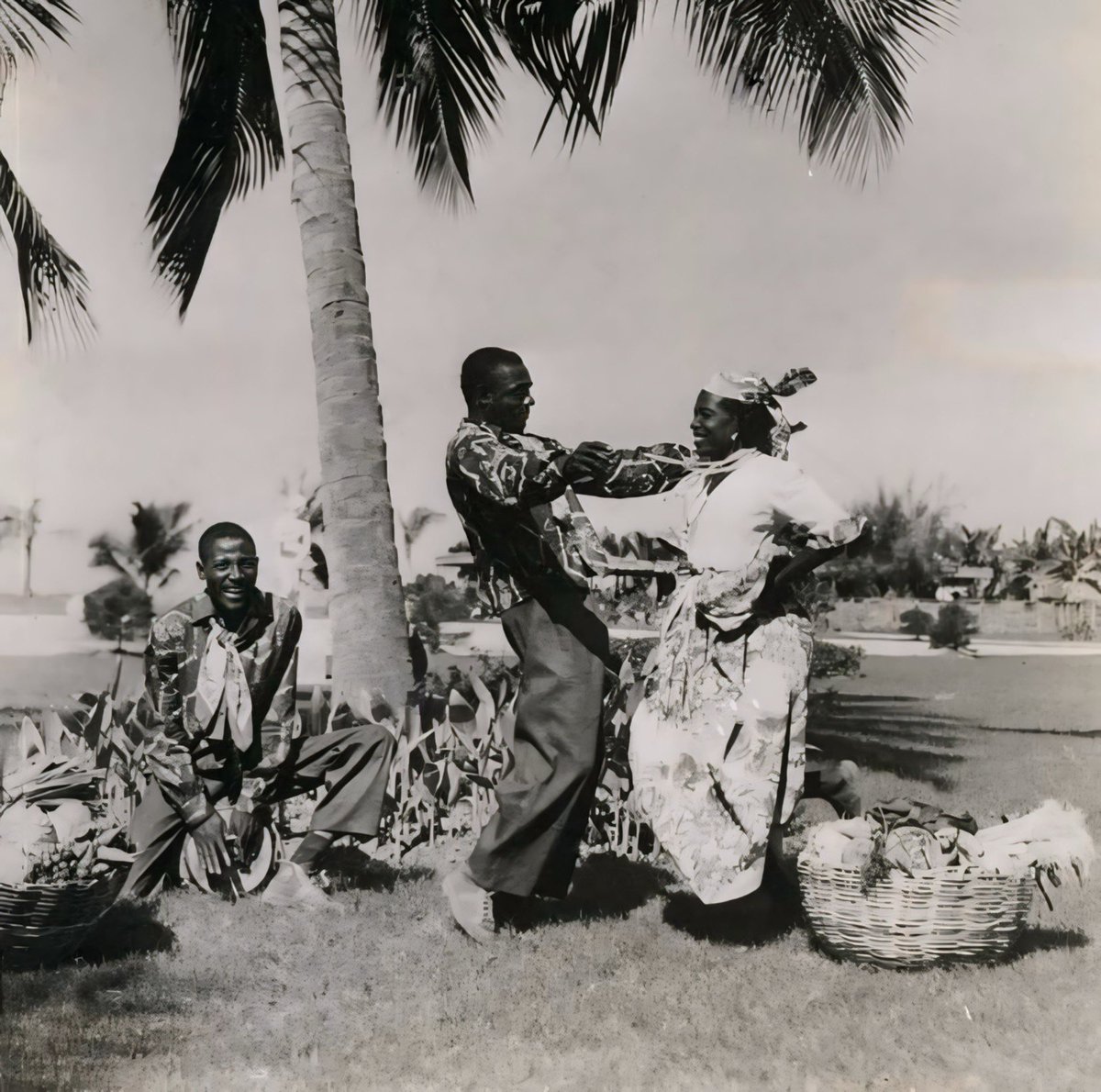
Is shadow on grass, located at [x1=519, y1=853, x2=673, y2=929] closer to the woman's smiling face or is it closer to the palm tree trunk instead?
the palm tree trunk

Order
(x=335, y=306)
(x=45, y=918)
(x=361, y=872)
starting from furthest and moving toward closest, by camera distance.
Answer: (x=335, y=306) → (x=361, y=872) → (x=45, y=918)

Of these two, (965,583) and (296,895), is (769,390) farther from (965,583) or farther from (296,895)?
(296,895)

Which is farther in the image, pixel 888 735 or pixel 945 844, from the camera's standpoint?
pixel 888 735

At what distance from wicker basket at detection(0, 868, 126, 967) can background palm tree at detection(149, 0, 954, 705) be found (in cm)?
109

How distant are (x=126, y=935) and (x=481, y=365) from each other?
7.48ft

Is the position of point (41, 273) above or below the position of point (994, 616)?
above

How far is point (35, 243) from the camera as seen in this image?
4.17 m

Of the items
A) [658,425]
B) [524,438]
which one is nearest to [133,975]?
[524,438]

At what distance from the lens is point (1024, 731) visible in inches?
170

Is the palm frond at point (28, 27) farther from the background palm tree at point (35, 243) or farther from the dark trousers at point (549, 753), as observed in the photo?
the dark trousers at point (549, 753)

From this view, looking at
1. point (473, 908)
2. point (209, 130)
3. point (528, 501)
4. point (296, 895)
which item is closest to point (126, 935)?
point (296, 895)

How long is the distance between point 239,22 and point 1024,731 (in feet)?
12.7

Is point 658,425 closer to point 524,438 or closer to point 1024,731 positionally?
point 524,438

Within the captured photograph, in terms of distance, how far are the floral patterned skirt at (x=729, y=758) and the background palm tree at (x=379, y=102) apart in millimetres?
1067
